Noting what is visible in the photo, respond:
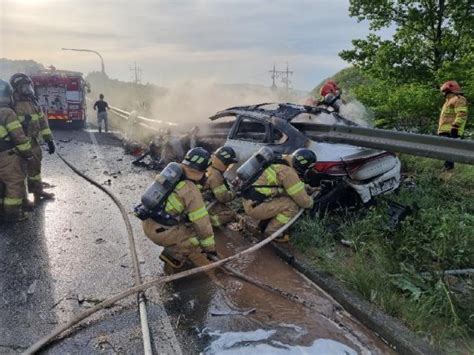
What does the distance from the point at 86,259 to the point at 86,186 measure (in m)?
3.85

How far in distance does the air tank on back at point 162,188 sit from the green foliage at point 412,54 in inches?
198

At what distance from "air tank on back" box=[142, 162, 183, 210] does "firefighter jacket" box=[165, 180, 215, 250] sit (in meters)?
0.08

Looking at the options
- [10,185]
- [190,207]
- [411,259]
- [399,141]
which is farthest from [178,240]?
[10,185]

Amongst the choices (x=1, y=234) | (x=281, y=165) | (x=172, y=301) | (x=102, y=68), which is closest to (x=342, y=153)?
(x=281, y=165)

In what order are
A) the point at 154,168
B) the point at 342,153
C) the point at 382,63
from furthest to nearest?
1. the point at 154,168
2. the point at 382,63
3. the point at 342,153

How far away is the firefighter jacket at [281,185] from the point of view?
5098 mm

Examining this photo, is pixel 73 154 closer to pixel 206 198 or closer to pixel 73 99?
pixel 206 198

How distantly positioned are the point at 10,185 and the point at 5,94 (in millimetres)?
1321

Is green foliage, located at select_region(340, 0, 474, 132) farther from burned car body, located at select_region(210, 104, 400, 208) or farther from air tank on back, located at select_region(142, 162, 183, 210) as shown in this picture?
air tank on back, located at select_region(142, 162, 183, 210)

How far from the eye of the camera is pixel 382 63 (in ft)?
30.4

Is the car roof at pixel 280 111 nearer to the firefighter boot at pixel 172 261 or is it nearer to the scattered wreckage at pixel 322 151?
the scattered wreckage at pixel 322 151

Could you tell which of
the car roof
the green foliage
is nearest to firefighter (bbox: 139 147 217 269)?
the car roof

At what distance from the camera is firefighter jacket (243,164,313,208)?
201 inches

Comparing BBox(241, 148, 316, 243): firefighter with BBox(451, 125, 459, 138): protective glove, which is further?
BBox(451, 125, 459, 138): protective glove
